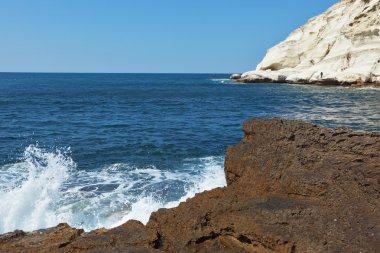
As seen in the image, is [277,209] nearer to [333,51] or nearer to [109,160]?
[109,160]

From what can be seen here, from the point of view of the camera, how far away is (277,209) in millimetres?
4980

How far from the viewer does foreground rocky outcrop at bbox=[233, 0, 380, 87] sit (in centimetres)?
5709

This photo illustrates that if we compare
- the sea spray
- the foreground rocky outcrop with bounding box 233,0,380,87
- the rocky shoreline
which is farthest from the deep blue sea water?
the foreground rocky outcrop with bounding box 233,0,380,87

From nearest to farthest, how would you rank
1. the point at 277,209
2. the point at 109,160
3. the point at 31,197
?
the point at 277,209 → the point at 31,197 → the point at 109,160

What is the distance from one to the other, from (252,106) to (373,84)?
78.2 feet

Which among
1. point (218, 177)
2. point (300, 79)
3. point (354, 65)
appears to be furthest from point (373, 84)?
point (218, 177)

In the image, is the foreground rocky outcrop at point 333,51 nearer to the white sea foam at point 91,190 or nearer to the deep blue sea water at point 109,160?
the deep blue sea water at point 109,160

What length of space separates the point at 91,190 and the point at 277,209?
832cm

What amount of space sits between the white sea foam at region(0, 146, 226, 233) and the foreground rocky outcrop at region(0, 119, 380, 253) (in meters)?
3.85

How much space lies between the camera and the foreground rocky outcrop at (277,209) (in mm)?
4602

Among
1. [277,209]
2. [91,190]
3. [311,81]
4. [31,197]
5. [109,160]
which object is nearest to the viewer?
[277,209]

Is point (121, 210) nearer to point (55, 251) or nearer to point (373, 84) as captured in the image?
point (55, 251)

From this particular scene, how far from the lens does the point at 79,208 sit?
10625 millimetres

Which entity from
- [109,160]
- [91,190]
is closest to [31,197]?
[91,190]
